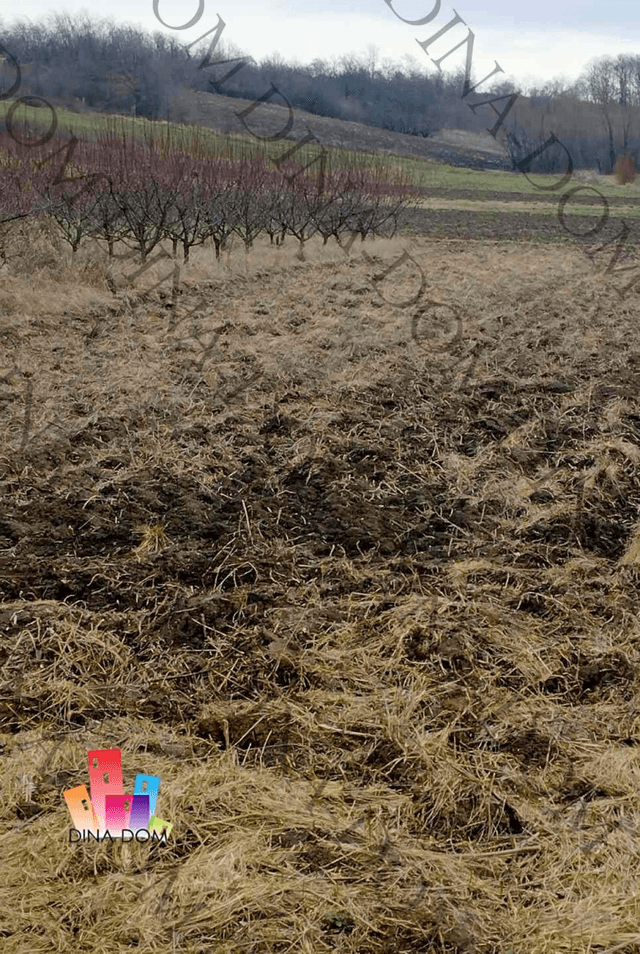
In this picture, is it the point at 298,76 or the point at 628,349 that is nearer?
the point at 628,349

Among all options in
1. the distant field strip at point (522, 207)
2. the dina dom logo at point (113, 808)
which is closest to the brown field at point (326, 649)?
the dina dom logo at point (113, 808)

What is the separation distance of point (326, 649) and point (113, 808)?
3.41 feet

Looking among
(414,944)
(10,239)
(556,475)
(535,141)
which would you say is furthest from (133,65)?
(414,944)

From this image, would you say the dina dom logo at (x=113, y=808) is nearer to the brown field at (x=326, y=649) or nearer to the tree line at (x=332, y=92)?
the brown field at (x=326, y=649)

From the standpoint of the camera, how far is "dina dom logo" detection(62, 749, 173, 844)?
7.59 ft

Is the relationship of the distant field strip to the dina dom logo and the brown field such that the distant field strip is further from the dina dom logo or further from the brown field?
the dina dom logo

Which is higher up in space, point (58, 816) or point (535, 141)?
point (535, 141)

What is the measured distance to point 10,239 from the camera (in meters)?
10.4

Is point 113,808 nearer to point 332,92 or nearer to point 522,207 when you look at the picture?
point 522,207

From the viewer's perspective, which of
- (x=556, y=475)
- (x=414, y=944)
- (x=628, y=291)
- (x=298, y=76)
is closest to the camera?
(x=414, y=944)

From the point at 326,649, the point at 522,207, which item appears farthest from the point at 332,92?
the point at 326,649

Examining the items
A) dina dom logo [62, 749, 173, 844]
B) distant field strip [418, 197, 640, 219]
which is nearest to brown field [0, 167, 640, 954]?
dina dom logo [62, 749, 173, 844]

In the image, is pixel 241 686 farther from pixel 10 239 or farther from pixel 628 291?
pixel 10 239

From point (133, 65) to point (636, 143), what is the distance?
1488 inches
